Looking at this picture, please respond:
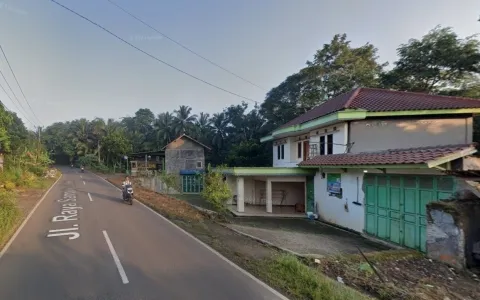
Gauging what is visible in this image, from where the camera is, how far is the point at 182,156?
41.0 metres

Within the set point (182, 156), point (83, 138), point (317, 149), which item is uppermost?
point (83, 138)

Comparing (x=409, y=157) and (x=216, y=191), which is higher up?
(x=409, y=157)

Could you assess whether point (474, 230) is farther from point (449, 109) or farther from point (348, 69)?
point (348, 69)

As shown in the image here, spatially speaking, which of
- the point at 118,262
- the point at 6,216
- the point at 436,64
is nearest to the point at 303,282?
the point at 118,262

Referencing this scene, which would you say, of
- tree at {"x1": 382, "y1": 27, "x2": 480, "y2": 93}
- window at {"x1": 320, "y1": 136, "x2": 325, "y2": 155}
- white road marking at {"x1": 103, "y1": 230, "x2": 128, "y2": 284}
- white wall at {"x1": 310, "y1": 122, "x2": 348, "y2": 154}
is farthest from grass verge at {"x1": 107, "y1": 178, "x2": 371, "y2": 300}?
tree at {"x1": 382, "y1": 27, "x2": 480, "y2": 93}

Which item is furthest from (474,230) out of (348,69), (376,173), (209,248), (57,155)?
(57,155)

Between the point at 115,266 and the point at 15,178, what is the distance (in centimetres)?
2401

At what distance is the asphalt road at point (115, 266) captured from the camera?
5.42 m

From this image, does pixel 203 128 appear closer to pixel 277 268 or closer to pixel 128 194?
pixel 128 194

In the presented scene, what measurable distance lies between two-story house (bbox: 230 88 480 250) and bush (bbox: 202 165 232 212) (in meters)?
3.94

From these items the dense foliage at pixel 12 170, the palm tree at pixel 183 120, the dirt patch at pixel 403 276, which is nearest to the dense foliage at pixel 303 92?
the palm tree at pixel 183 120

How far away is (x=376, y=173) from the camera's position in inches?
471

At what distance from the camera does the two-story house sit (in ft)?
31.8

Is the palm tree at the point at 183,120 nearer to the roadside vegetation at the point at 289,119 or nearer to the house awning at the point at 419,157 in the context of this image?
the roadside vegetation at the point at 289,119
